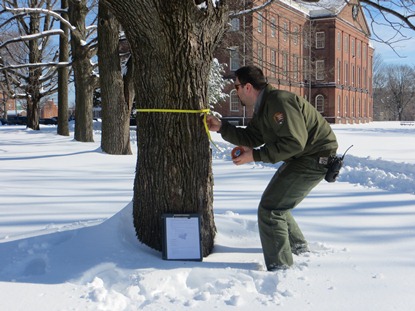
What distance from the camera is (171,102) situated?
414cm

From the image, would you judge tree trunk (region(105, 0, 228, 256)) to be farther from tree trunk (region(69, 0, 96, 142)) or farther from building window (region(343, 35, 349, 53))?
building window (region(343, 35, 349, 53))

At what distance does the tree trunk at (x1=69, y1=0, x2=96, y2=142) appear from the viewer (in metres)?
18.9

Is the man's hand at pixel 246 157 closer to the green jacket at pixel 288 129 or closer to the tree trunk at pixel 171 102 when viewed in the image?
the green jacket at pixel 288 129

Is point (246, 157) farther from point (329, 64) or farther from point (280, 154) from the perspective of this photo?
point (329, 64)

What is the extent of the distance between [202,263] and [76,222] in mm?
1999

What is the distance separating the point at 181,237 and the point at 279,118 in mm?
1283

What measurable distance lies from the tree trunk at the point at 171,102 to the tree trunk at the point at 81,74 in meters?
15.5

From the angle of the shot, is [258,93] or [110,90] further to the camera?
[110,90]

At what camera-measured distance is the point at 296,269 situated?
3.80m

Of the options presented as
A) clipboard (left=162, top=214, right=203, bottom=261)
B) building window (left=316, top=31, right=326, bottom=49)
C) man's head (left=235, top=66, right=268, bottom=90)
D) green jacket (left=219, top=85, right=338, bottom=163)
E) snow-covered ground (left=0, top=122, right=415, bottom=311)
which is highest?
building window (left=316, top=31, right=326, bottom=49)

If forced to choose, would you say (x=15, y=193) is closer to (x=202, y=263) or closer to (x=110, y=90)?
(x=202, y=263)

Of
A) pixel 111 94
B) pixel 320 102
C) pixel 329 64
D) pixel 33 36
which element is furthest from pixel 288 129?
pixel 329 64

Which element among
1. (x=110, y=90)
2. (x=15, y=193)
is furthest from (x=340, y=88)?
(x=15, y=193)

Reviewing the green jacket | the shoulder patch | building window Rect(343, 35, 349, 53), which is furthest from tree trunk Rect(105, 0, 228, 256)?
building window Rect(343, 35, 349, 53)
